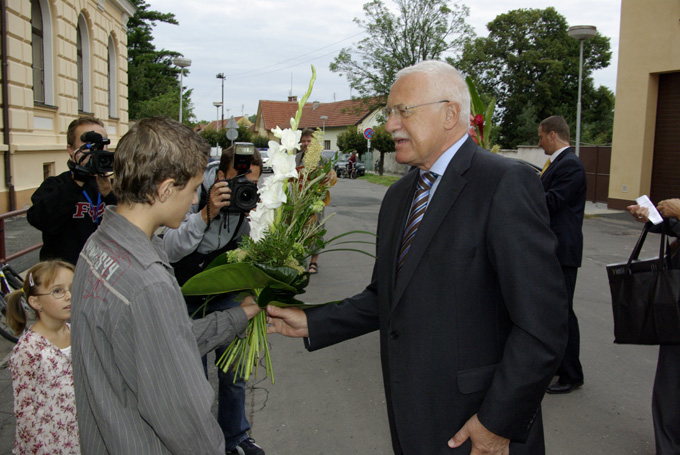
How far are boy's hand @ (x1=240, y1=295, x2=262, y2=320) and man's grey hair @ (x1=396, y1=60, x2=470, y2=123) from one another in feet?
3.94

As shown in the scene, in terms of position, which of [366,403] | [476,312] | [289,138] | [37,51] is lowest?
[366,403]

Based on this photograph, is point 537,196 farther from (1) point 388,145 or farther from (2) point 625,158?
(1) point 388,145

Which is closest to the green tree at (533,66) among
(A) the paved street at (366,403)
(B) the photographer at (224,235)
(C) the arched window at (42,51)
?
(C) the arched window at (42,51)

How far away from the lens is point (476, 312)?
6.44 ft

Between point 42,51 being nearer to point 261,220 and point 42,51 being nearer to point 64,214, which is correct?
point 64,214

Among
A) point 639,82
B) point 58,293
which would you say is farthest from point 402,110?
point 639,82

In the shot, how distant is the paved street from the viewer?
3.78 meters

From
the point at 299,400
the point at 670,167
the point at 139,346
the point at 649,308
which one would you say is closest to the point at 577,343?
the point at 649,308

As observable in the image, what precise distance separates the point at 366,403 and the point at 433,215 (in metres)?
2.82

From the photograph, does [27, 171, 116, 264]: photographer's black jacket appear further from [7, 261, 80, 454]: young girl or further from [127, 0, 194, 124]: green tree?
[127, 0, 194, 124]: green tree

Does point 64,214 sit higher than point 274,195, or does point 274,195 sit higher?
point 274,195

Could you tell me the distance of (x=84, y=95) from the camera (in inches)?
694

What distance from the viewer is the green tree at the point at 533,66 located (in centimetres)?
4450

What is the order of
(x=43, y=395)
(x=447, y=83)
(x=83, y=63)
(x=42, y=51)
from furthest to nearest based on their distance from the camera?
(x=83, y=63)
(x=42, y=51)
(x=43, y=395)
(x=447, y=83)
